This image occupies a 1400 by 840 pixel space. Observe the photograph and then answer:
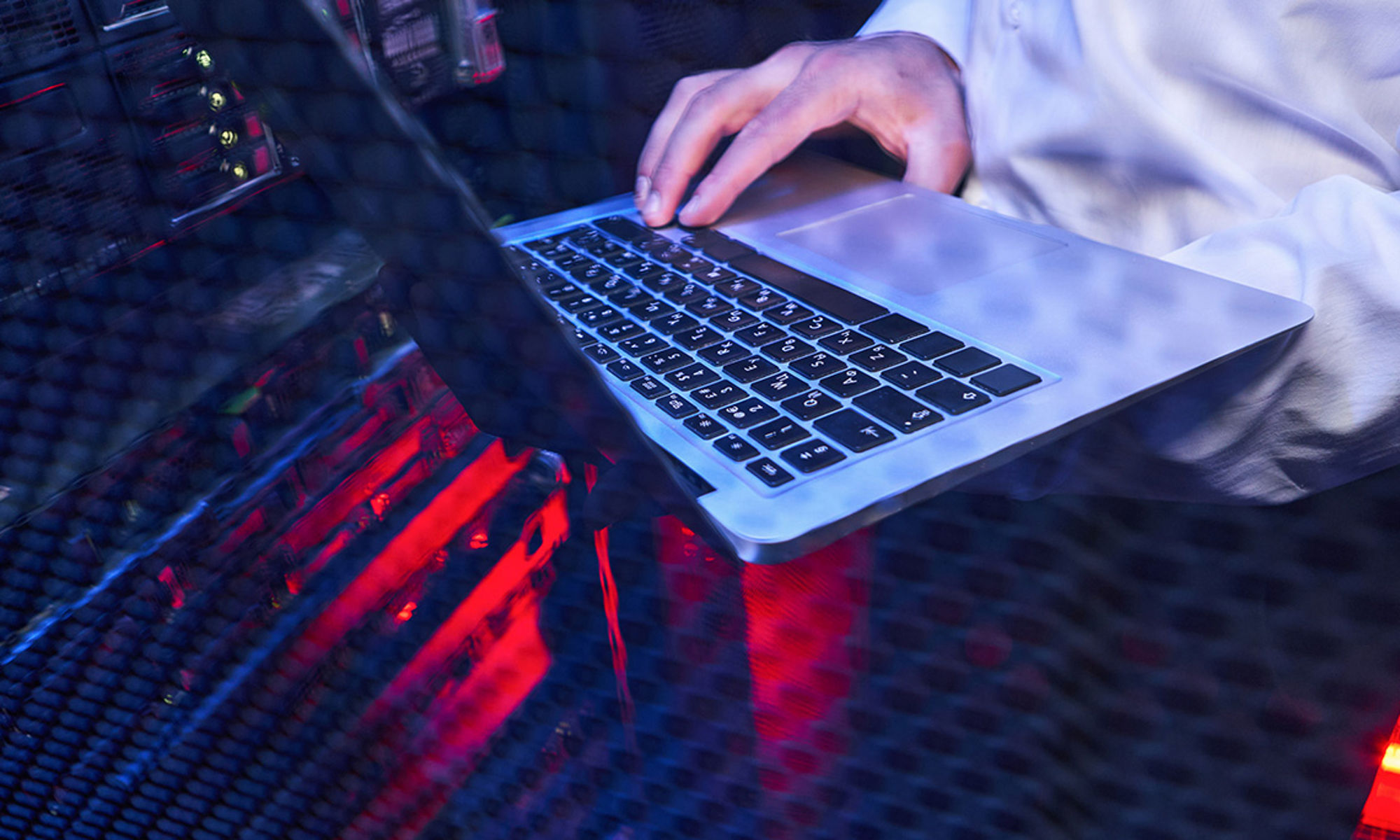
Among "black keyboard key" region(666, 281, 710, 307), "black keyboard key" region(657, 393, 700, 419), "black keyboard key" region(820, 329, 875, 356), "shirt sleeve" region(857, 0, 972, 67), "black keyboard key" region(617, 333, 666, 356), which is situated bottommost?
"black keyboard key" region(820, 329, 875, 356)

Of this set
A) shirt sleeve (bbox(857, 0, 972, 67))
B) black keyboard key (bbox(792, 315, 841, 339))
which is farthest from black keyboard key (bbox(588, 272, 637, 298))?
shirt sleeve (bbox(857, 0, 972, 67))

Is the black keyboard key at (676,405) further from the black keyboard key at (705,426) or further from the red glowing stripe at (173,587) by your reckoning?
the red glowing stripe at (173,587)

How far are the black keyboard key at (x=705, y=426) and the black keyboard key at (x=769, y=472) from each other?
3 centimetres

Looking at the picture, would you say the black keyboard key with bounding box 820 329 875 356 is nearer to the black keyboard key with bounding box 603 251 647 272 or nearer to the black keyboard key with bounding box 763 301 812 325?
the black keyboard key with bounding box 763 301 812 325

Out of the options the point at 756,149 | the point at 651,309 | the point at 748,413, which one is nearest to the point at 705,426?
the point at 748,413

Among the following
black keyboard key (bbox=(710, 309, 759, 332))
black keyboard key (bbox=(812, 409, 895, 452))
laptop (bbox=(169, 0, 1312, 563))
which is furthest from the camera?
black keyboard key (bbox=(710, 309, 759, 332))

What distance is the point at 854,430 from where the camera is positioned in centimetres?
31

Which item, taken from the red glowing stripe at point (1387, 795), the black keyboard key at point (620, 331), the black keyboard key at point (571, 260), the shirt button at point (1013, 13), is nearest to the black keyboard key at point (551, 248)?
the black keyboard key at point (571, 260)

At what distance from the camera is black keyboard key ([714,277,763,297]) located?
0.43m

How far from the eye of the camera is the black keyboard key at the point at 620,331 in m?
0.41

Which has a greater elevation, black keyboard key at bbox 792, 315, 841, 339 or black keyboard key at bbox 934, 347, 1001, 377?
black keyboard key at bbox 792, 315, 841, 339

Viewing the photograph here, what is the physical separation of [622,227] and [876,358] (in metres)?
0.22

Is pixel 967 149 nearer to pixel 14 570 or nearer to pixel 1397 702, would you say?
pixel 1397 702

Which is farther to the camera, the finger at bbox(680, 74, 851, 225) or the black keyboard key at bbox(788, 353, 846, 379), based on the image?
the finger at bbox(680, 74, 851, 225)
